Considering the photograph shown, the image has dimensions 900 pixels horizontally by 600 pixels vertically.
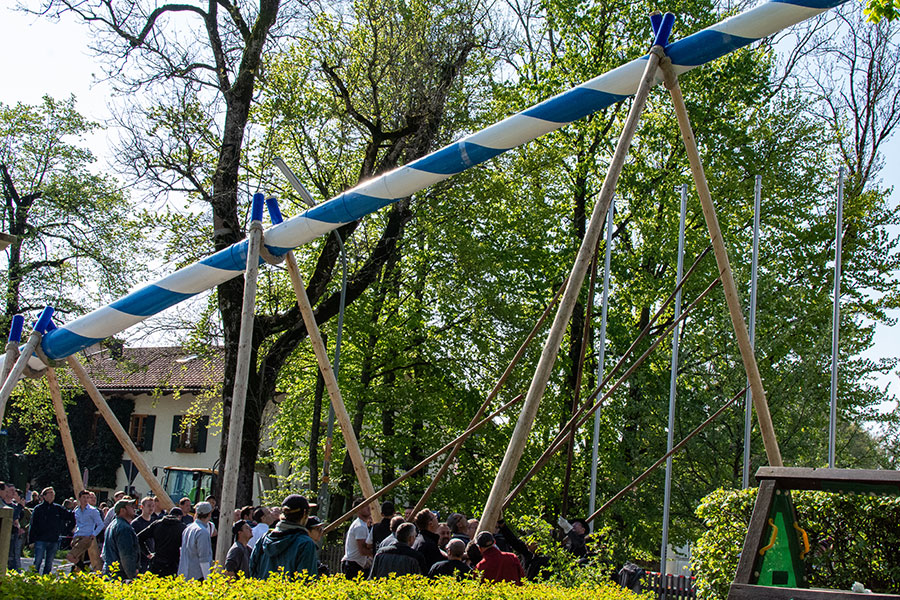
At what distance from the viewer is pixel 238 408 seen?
948cm

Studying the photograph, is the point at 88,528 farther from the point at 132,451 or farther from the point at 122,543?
the point at 122,543

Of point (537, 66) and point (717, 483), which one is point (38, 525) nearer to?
point (717, 483)

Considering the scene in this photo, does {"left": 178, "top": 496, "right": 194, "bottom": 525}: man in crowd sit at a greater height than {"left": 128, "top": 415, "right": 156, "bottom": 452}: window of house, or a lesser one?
lesser

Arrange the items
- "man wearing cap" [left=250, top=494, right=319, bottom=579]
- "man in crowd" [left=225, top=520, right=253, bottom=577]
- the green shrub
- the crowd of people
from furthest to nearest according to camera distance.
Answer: "man in crowd" [left=225, top=520, right=253, bottom=577] < the crowd of people < "man wearing cap" [left=250, top=494, right=319, bottom=579] < the green shrub

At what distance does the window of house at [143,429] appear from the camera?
4550cm

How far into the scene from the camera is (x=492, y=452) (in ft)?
80.5

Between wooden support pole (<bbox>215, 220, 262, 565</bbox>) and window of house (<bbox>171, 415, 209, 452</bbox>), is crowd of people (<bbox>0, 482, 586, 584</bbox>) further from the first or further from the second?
window of house (<bbox>171, 415, 209, 452</bbox>)

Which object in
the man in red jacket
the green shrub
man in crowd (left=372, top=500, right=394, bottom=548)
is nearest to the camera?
the green shrub

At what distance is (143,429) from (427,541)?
3955 cm

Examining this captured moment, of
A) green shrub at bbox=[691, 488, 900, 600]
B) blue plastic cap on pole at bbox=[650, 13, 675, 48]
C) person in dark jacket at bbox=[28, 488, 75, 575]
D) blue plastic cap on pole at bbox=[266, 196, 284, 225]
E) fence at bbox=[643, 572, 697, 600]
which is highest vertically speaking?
blue plastic cap on pole at bbox=[650, 13, 675, 48]

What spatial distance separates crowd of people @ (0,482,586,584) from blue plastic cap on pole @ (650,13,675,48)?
4709 millimetres

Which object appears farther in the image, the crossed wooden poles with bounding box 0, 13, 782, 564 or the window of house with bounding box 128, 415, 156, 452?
the window of house with bounding box 128, 415, 156, 452

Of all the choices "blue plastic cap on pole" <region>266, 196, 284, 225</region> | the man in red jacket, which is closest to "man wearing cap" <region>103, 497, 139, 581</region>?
"blue plastic cap on pole" <region>266, 196, 284, 225</region>

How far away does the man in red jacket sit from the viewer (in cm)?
846
